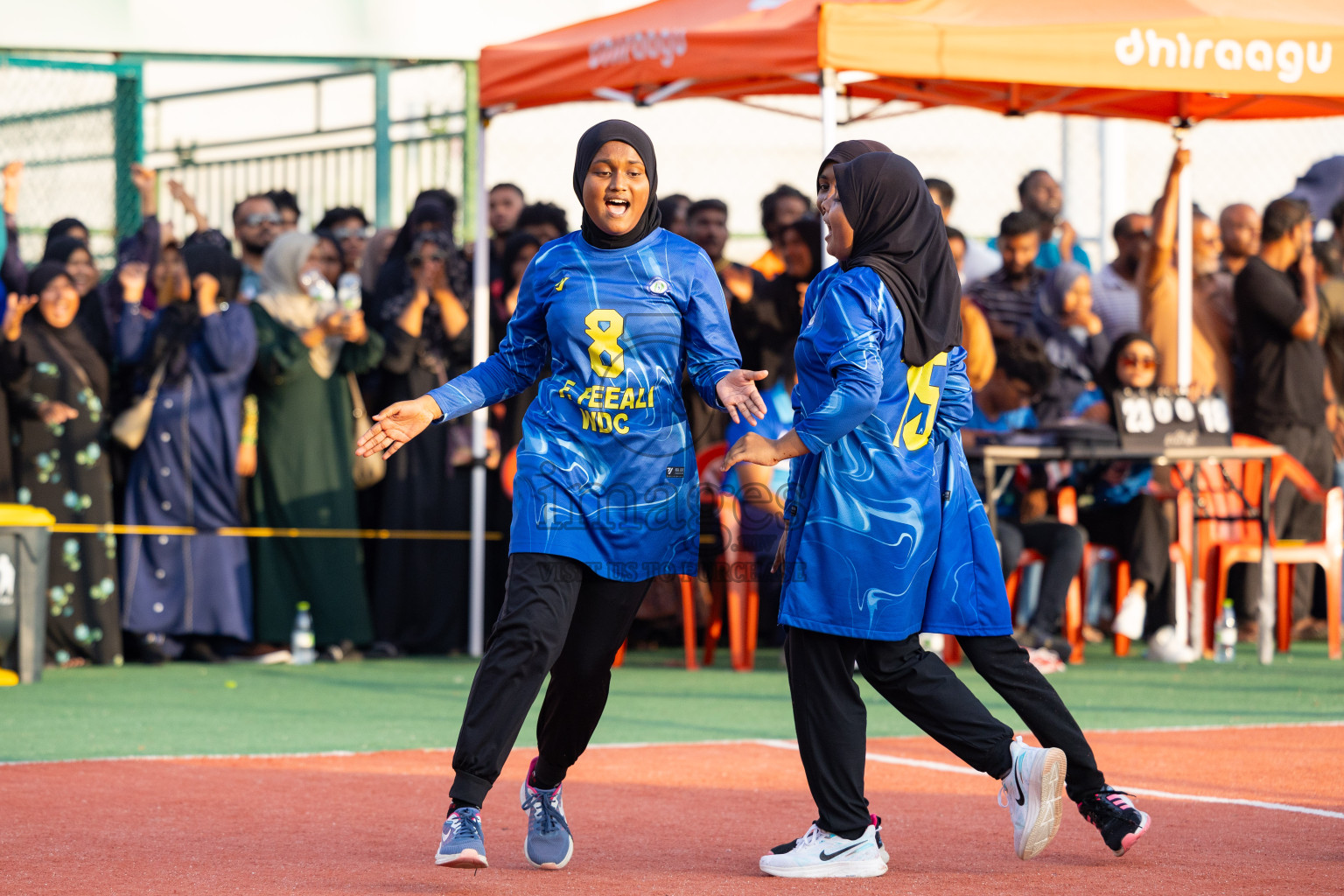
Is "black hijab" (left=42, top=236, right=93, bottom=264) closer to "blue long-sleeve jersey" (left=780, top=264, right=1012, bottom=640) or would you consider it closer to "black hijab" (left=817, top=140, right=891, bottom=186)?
"black hijab" (left=817, top=140, right=891, bottom=186)

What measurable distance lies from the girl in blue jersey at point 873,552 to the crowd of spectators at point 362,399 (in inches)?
179

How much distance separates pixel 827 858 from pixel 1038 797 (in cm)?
53

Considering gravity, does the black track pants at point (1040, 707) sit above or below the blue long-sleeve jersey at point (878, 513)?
below

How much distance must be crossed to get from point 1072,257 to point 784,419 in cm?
390

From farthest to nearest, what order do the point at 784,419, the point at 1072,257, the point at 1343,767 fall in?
the point at 1072,257 → the point at 784,419 → the point at 1343,767

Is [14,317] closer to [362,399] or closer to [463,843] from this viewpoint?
[362,399]

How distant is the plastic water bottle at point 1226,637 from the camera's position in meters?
9.92

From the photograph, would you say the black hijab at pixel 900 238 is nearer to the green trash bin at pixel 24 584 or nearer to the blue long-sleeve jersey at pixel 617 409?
the blue long-sleeve jersey at pixel 617 409

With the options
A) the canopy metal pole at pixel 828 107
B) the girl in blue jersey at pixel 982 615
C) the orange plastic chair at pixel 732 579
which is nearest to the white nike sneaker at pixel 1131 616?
the orange plastic chair at pixel 732 579

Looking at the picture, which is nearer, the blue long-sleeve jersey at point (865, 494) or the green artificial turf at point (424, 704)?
the blue long-sleeve jersey at point (865, 494)

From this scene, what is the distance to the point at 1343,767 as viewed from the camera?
20.5ft

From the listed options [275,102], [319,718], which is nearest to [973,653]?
[319,718]

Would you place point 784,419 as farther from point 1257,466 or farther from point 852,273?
point 852,273

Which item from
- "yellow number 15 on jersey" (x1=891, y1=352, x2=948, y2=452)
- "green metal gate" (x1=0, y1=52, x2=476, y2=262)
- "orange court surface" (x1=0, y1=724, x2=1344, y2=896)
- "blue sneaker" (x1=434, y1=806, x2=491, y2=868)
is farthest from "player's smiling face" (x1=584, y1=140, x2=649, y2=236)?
"green metal gate" (x1=0, y1=52, x2=476, y2=262)
